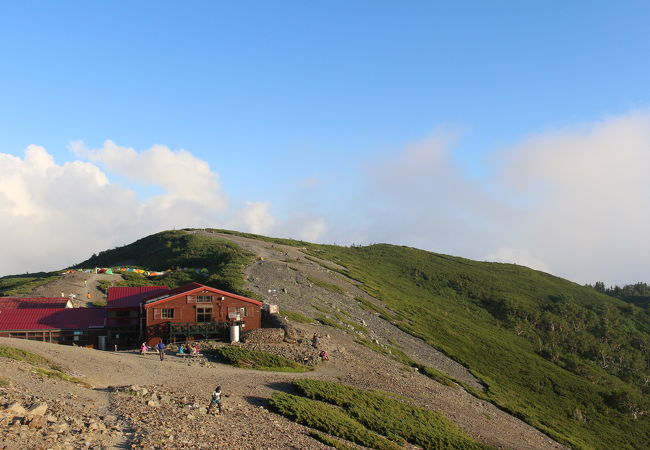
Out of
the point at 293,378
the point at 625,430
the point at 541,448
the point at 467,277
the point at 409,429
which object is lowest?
the point at 625,430

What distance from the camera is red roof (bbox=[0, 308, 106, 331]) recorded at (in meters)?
49.8

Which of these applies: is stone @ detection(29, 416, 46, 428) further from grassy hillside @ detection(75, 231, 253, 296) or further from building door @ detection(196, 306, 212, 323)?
grassy hillside @ detection(75, 231, 253, 296)

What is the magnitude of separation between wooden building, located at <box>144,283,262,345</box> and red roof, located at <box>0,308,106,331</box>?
6.81 metres

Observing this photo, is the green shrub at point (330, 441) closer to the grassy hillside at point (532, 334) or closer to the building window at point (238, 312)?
the building window at point (238, 312)

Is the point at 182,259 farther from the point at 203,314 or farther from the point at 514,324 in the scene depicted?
the point at 514,324

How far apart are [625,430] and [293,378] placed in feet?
158

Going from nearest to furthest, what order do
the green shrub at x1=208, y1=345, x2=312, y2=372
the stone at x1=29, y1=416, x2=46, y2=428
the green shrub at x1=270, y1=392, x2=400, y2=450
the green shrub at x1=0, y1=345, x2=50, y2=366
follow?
the stone at x1=29, y1=416, x2=46, y2=428 < the green shrub at x1=270, y1=392, x2=400, y2=450 < the green shrub at x1=0, y1=345, x2=50, y2=366 < the green shrub at x1=208, y1=345, x2=312, y2=372

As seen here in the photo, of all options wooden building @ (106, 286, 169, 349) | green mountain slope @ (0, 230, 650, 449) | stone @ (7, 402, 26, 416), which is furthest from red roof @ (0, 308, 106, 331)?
stone @ (7, 402, 26, 416)

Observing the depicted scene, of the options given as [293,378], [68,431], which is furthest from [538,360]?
[68,431]

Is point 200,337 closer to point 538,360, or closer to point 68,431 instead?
point 68,431

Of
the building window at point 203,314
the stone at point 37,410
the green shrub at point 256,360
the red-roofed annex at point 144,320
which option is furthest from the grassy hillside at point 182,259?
the stone at point 37,410

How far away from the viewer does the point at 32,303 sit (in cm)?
5956

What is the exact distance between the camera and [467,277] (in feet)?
411

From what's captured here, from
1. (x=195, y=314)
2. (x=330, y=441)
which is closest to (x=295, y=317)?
(x=195, y=314)
